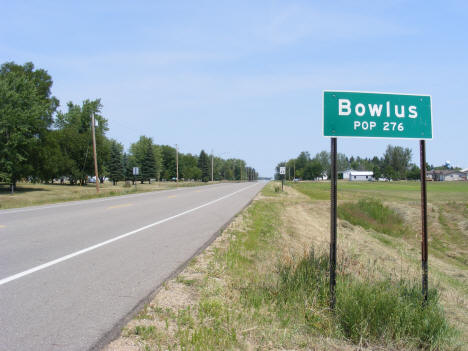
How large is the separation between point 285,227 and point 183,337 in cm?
1034

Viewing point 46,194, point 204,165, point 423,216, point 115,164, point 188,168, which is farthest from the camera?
point 204,165

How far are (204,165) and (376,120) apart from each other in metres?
131

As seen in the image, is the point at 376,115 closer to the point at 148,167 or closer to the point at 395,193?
the point at 395,193

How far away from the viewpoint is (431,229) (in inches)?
859

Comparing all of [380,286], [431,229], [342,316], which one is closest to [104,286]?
[342,316]

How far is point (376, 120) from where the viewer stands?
4750 millimetres

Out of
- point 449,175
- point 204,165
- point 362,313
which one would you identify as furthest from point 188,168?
point 362,313

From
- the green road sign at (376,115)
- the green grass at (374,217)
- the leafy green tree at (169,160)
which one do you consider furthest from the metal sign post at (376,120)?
the leafy green tree at (169,160)

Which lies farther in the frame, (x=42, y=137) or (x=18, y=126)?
(x=42, y=137)

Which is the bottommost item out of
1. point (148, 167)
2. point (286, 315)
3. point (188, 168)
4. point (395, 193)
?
point (395, 193)

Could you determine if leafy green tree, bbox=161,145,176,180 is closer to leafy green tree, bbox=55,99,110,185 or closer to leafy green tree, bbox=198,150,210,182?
leafy green tree, bbox=198,150,210,182

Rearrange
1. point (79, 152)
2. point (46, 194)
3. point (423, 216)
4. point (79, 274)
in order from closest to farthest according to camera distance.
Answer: point (423, 216) → point (79, 274) → point (46, 194) → point (79, 152)

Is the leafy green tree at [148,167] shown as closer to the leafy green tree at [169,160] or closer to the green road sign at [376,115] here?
the leafy green tree at [169,160]

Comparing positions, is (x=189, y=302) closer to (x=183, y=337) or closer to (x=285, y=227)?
(x=183, y=337)
